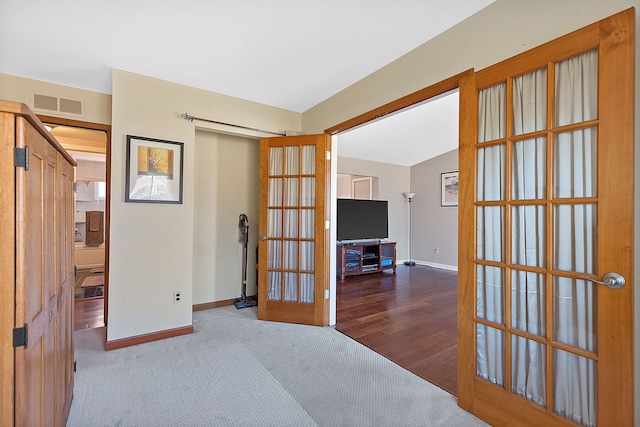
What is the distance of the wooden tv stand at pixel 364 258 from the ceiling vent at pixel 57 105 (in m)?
4.30

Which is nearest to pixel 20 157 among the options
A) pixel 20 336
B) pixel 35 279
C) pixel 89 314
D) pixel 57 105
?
pixel 35 279

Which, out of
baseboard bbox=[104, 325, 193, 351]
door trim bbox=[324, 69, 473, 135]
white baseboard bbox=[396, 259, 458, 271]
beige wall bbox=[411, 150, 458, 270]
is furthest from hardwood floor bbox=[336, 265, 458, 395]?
door trim bbox=[324, 69, 473, 135]

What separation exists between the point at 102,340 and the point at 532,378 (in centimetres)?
353

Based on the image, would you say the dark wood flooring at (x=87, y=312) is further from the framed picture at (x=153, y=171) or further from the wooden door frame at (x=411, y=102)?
the wooden door frame at (x=411, y=102)

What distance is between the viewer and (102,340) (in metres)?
2.69

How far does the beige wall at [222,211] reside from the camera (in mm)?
3529

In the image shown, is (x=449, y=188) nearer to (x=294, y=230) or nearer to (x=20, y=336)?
(x=294, y=230)

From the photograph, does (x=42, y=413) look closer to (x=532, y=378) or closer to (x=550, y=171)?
(x=532, y=378)

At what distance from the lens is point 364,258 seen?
574 centimetres

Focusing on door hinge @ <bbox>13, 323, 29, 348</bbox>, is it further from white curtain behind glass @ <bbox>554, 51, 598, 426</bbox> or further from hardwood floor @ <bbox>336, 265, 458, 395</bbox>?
hardwood floor @ <bbox>336, 265, 458, 395</bbox>

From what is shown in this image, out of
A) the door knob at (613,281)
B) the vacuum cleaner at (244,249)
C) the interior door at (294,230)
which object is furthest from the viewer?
the vacuum cleaner at (244,249)

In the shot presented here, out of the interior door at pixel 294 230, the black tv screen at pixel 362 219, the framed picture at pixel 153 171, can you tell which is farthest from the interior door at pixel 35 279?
the black tv screen at pixel 362 219

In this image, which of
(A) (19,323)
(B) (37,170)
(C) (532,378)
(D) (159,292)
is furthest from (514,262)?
(D) (159,292)

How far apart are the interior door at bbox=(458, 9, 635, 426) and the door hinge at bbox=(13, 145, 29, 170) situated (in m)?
2.12
